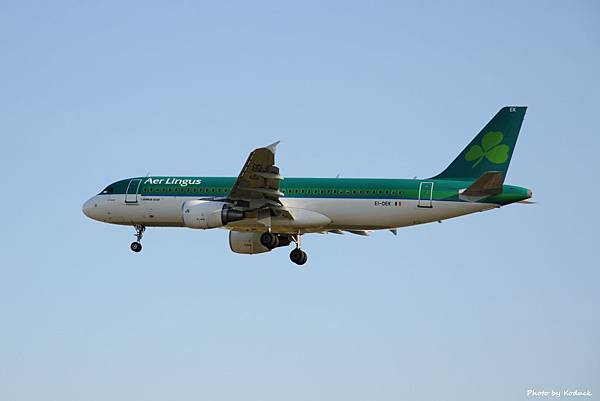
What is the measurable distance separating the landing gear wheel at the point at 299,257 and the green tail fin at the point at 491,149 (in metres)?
9.28

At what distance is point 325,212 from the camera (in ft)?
201

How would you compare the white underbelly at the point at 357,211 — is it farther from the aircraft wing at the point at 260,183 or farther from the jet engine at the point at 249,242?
the jet engine at the point at 249,242

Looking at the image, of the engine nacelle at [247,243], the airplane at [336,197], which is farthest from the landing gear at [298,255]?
the engine nacelle at [247,243]

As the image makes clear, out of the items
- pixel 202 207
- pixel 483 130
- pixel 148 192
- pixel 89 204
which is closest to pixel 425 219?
pixel 483 130

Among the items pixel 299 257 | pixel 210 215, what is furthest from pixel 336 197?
pixel 210 215

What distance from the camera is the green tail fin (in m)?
60.4

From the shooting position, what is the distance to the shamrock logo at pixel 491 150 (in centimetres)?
6044

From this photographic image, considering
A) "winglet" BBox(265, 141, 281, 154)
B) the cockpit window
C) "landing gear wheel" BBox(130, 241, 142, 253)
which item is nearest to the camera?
"winglet" BBox(265, 141, 281, 154)

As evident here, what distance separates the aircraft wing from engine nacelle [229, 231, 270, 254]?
5492 mm

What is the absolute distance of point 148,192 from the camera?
214ft

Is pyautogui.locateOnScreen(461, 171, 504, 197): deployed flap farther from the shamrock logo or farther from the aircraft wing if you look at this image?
the aircraft wing

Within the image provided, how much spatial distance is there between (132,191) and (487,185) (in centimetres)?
2075

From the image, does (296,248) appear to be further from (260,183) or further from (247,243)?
(260,183)

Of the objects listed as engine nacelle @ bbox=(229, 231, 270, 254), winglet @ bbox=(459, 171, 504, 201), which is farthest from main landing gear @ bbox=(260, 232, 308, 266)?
winglet @ bbox=(459, 171, 504, 201)
